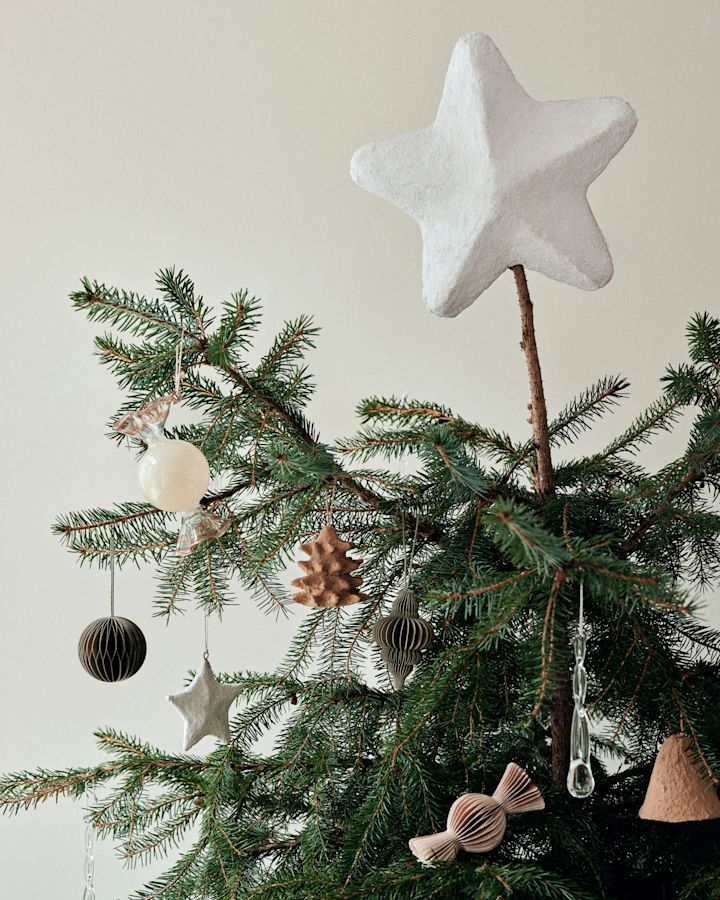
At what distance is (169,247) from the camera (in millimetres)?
1340

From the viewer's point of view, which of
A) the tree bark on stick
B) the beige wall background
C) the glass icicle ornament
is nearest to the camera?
the glass icicle ornament

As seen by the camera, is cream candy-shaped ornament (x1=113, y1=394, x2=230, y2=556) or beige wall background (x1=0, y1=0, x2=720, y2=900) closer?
cream candy-shaped ornament (x1=113, y1=394, x2=230, y2=556)

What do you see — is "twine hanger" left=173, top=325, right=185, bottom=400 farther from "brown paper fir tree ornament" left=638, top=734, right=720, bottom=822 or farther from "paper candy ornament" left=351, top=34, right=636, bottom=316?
"brown paper fir tree ornament" left=638, top=734, right=720, bottom=822

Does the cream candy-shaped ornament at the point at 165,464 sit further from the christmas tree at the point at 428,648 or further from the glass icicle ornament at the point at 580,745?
the glass icicle ornament at the point at 580,745

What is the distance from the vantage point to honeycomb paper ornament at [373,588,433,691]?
65 cm

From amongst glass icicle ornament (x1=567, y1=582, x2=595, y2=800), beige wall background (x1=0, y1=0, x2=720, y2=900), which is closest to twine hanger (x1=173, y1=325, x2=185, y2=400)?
glass icicle ornament (x1=567, y1=582, x2=595, y2=800)

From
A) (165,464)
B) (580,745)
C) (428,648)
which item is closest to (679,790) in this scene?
(580,745)

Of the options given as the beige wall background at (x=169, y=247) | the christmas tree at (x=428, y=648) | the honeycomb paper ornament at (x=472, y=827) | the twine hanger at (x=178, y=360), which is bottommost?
the honeycomb paper ornament at (x=472, y=827)

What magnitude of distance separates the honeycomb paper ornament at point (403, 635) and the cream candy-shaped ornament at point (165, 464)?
0.14m

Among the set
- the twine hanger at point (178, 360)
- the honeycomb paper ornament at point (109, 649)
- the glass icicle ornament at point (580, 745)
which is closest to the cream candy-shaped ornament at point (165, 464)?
the twine hanger at point (178, 360)

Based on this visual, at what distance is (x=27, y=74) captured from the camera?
1350 millimetres

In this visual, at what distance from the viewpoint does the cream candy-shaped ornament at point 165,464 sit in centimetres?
61

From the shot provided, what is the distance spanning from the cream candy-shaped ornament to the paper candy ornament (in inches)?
7.2

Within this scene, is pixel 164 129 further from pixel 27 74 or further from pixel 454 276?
pixel 454 276
